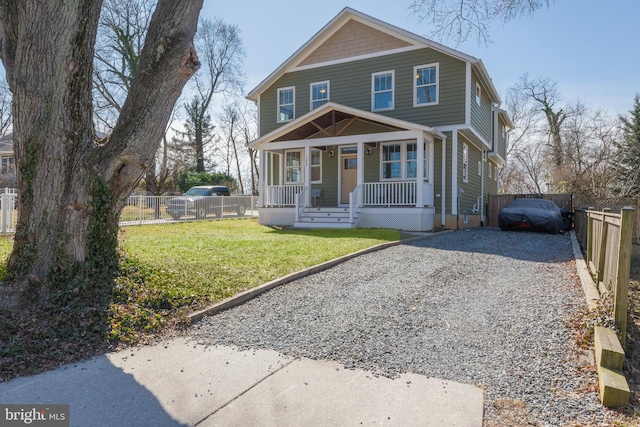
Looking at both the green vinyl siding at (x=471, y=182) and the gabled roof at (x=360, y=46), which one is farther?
the green vinyl siding at (x=471, y=182)

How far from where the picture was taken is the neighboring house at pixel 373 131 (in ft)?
44.6

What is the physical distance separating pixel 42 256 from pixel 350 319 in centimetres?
347

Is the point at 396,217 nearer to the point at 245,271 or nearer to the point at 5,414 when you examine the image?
the point at 245,271

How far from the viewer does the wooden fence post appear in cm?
360

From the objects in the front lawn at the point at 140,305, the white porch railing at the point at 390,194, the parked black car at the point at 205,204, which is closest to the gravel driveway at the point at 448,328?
the front lawn at the point at 140,305

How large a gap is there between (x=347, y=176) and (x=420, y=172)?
3700mm

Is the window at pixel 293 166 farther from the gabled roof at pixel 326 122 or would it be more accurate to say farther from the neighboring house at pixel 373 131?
the gabled roof at pixel 326 122

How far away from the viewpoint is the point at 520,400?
273cm

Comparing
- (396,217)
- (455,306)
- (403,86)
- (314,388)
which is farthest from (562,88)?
(314,388)

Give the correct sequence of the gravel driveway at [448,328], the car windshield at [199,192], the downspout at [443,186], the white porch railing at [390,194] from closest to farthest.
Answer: the gravel driveway at [448,328], the white porch railing at [390,194], the downspout at [443,186], the car windshield at [199,192]

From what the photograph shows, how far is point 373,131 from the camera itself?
50.0 feet

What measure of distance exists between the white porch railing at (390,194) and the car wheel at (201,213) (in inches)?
352

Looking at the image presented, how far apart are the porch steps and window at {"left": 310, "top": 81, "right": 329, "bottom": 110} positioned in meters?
4.86

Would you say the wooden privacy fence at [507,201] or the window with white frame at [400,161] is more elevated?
the window with white frame at [400,161]
